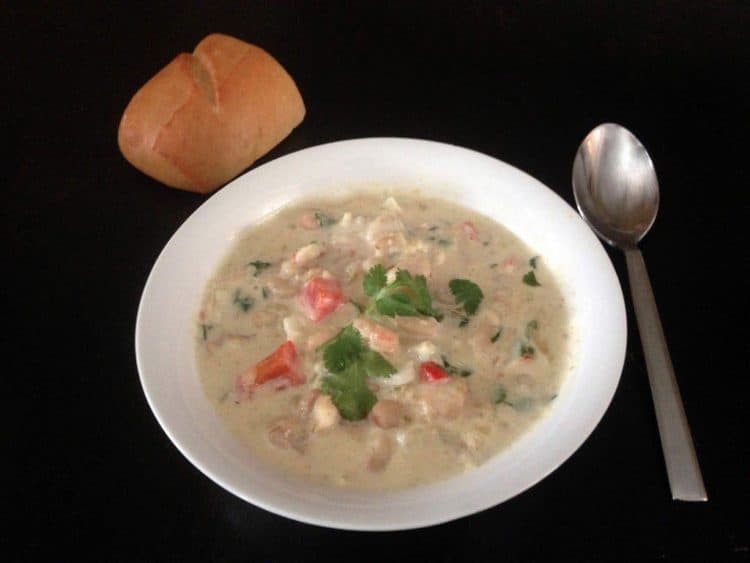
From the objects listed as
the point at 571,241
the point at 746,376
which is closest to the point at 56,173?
the point at 571,241

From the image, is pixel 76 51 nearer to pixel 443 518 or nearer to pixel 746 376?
pixel 443 518

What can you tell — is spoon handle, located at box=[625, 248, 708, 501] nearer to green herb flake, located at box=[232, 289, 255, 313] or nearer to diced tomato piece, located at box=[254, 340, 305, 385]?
diced tomato piece, located at box=[254, 340, 305, 385]

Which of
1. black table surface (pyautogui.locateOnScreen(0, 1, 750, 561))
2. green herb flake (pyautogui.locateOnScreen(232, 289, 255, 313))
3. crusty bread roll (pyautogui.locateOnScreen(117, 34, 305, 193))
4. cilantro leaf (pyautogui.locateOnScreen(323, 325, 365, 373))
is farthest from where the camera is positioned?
crusty bread roll (pyautogui.locateOnScreen(117, 34, 305, 193))

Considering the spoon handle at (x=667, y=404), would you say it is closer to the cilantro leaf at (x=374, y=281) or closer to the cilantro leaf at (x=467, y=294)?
the cilantro leaf at (x=467, y=294)

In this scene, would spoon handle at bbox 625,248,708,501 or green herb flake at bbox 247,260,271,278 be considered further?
green herb flake at bbox 247,260,271,278

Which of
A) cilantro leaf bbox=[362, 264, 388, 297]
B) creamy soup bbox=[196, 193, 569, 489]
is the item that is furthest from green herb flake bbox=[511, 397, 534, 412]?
cilantro leaf bbox=[362, 264, 388, 297]

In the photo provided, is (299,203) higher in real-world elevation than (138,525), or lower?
higher
